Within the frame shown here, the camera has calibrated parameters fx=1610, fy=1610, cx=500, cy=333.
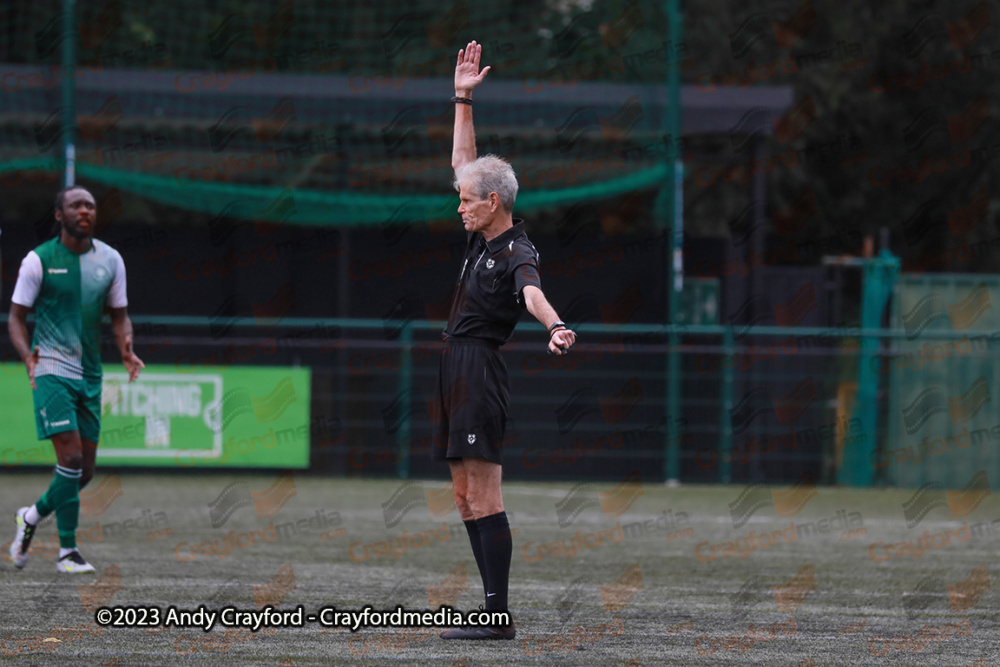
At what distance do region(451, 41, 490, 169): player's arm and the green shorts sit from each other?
299cm

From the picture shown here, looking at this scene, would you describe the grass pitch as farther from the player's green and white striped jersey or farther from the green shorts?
the player's green and white striped jersey

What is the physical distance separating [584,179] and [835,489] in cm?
553

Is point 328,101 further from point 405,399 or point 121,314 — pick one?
point 121,314

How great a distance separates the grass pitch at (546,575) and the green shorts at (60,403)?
2.64ft

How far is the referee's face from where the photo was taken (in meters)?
6.57

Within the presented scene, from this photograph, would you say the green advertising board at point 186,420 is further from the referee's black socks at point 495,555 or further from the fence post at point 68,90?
the referee's black socks at point 495,555

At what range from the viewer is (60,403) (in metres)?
8.84

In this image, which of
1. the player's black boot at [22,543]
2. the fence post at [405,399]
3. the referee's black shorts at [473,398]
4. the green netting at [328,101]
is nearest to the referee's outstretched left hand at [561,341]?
the referee's black shorts at [473,398]

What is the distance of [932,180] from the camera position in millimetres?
30141

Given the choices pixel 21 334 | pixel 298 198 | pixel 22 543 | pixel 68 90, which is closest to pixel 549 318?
pixel 21 334

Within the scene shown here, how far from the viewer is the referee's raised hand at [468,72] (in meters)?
7.20

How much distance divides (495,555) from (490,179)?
5.07 ft

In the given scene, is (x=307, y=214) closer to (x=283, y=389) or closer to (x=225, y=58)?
(x=283, y=389)

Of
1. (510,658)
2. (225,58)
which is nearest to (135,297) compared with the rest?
(225,58)
